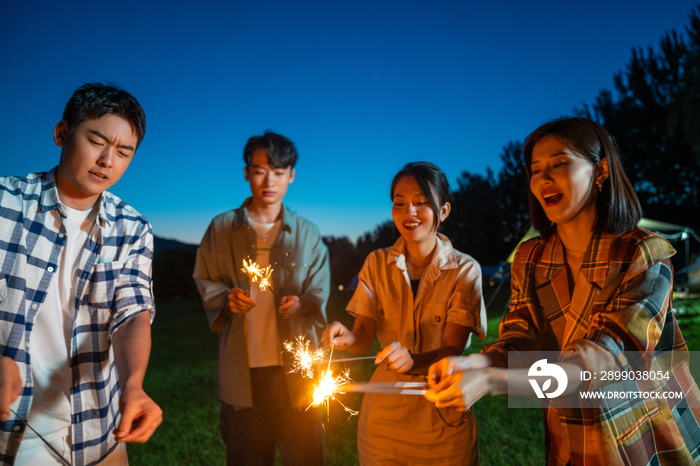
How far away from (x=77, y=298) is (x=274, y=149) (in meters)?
1.73

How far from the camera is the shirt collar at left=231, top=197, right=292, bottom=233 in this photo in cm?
338

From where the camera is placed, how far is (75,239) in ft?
7.53

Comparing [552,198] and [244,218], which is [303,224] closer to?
[244,218]

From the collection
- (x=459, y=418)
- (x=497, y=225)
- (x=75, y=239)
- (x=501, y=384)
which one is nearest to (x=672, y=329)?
(x=501, y=384)

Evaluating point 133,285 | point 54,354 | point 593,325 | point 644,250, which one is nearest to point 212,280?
point 133,285

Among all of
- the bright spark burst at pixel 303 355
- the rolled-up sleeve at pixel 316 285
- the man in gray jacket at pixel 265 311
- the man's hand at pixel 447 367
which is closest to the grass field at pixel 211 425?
the man in gray jacket at pixel 265 311

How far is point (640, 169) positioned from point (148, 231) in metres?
36.9

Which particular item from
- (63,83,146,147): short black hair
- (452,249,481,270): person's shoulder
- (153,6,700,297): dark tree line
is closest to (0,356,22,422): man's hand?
(63,83,146,147): short black hair

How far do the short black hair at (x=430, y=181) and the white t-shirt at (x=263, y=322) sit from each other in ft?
4.18

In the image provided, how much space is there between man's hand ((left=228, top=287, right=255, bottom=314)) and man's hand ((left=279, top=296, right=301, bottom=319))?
0.76ft

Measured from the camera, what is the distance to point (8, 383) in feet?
5.78

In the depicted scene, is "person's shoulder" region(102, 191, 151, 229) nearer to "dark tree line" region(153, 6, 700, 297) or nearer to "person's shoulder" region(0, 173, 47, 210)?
"person's shoulder" region(0, 173, 47, 210)

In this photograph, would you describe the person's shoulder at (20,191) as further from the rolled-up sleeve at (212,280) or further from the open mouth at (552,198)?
the open mouth at (552,198)

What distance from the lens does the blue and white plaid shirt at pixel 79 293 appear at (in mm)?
1990
